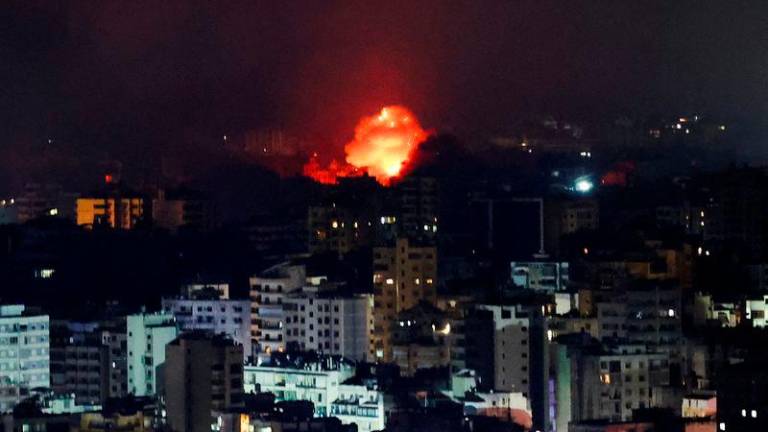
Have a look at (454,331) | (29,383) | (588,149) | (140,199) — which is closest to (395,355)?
(454,331)

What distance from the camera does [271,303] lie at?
22.4 metres

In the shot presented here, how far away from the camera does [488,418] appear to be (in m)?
18.2

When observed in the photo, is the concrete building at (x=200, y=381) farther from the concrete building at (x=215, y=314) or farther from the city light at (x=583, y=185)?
the city light at (x=583, y=185)

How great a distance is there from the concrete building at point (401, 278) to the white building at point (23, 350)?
2.06 metres

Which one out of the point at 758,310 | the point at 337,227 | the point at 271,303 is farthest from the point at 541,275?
the point at 337,227

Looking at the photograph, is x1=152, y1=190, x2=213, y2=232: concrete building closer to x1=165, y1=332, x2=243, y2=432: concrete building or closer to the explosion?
the explosion

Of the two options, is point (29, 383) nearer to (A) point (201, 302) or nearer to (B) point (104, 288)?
(A) point (201, 302)

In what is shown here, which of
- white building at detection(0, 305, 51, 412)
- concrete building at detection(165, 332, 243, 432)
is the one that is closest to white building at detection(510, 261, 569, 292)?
white building at detection(0, 305, 51, 412)

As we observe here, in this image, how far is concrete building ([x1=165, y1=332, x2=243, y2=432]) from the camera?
18.5 m

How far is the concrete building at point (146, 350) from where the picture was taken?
20.3 meters

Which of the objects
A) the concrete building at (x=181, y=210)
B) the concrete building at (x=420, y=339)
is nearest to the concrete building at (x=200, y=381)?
the concrete building at (x=420, y=339)

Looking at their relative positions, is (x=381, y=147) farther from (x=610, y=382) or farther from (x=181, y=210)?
(x=610, y=382)

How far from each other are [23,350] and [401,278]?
259 centimetres

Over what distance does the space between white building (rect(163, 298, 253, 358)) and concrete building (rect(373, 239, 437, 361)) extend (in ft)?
2.84
